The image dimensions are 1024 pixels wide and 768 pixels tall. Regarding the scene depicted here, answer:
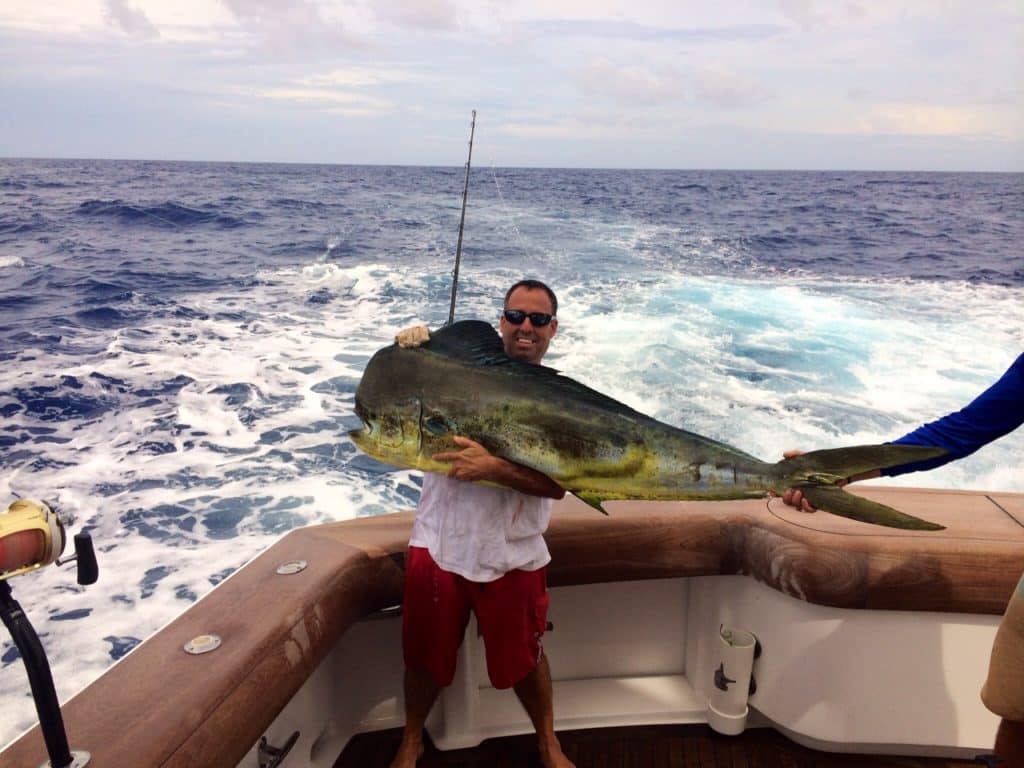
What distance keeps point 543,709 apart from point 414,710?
0.36 metres

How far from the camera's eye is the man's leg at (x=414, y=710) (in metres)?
2.16

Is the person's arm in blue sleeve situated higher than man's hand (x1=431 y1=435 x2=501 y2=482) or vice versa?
the person's arm in blue sleeve

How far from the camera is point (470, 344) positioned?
1.59 m

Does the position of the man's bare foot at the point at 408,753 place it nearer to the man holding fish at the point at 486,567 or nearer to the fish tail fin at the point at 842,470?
the man holding fish at the point at 486,567

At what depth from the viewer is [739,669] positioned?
2.33 m

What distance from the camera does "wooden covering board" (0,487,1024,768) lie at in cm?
144

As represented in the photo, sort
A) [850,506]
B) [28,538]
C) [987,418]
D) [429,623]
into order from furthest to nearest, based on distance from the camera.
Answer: [429,623] → [987,418] → [850,506] → [28,538]

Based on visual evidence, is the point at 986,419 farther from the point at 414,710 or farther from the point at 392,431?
the point at 414,710

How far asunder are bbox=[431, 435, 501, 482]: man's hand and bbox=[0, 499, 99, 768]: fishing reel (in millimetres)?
626

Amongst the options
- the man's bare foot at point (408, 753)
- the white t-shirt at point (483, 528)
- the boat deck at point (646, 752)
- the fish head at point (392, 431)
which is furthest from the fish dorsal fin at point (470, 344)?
the boat deck at point (646, 752)

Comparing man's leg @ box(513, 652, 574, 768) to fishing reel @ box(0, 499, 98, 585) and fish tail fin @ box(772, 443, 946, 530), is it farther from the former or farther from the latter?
fishing reel @ box(0, 499, 98, 585)

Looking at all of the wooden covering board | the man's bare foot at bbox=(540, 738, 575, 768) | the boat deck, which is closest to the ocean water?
the boat deck

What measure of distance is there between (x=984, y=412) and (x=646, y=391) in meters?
5.94

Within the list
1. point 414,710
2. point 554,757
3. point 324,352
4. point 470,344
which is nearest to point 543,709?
Result: point 554,757
